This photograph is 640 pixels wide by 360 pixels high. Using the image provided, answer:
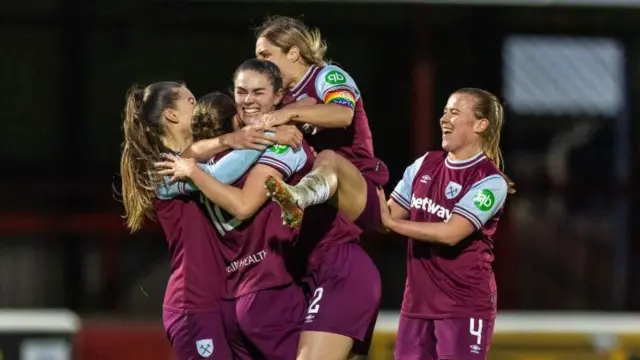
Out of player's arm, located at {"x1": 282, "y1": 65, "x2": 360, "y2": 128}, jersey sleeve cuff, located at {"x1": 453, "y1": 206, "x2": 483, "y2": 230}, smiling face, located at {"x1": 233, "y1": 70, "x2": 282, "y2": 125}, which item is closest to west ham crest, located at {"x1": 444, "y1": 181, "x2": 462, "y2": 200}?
jersey sleeve cuff, located at {"x1": 453, "y1": 206, "x2": 483, "y2": 230}

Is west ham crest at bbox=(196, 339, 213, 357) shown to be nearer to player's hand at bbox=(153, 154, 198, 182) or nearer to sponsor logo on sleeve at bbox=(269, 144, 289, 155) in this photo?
player's hand at bbox=(153, 154, 198, 182)

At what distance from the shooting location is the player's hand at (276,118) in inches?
214

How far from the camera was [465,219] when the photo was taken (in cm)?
576

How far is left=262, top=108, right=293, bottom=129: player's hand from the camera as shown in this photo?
5441mm

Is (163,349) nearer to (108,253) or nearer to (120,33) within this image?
(108,253)

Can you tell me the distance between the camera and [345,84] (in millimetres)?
5781

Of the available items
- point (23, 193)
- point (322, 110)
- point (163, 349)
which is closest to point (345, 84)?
point (322, 110)

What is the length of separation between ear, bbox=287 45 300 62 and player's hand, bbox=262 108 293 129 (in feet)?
1.37

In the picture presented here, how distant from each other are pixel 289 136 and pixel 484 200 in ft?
2.85

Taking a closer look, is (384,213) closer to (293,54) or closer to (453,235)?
(453,235)

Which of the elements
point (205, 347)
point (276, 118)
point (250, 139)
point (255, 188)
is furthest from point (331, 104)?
point (205, 347)

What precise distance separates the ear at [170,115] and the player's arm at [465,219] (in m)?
0.92

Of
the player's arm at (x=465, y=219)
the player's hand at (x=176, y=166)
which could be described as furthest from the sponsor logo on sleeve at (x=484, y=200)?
the player's hand at (x=176, y=166)

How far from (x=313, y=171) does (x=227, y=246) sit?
1.45 ft
